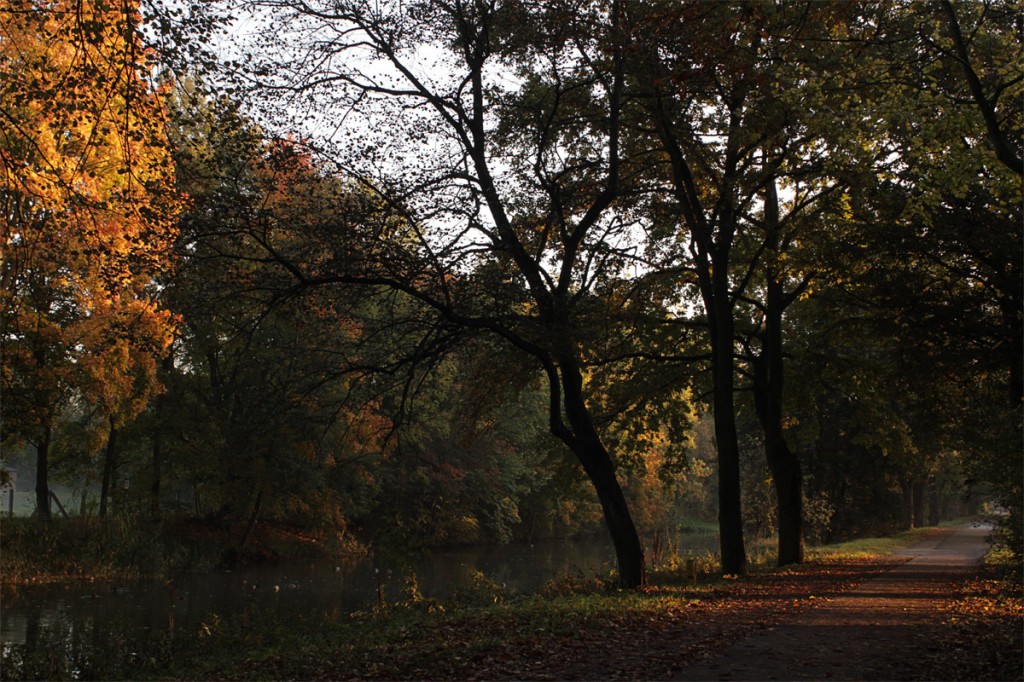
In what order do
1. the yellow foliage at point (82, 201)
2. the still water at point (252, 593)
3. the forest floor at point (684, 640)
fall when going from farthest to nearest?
the still water at point (252, 593) < the yellow foliage at point (82, 201) < the forest floor at point (684, 640)

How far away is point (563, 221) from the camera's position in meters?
14.8

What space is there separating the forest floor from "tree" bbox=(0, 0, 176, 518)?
5.48 metres

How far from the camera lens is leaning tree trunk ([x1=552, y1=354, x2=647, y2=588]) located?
585 inches

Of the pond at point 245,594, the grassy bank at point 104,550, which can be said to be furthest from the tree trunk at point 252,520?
the pond at point 245,594

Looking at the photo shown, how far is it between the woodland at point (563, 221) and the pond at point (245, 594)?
3.21 meters

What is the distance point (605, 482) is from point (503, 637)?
5775 millimetres

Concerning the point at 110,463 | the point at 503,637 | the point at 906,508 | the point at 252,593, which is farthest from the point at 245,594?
the point at 906,508

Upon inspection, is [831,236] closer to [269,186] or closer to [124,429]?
[269,186]

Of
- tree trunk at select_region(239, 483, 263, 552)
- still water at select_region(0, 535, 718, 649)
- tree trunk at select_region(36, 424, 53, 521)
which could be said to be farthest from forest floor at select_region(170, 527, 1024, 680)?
tree trunk at select_region(36, 424, 53, 521)

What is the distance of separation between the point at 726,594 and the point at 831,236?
23.8 feet

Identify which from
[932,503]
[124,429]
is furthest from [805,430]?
[932,503]

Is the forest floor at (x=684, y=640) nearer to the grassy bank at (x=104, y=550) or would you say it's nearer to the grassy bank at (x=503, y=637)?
the grassy bank at (x=503, y=637)

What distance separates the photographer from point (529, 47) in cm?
1393

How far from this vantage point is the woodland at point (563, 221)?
10719mm
